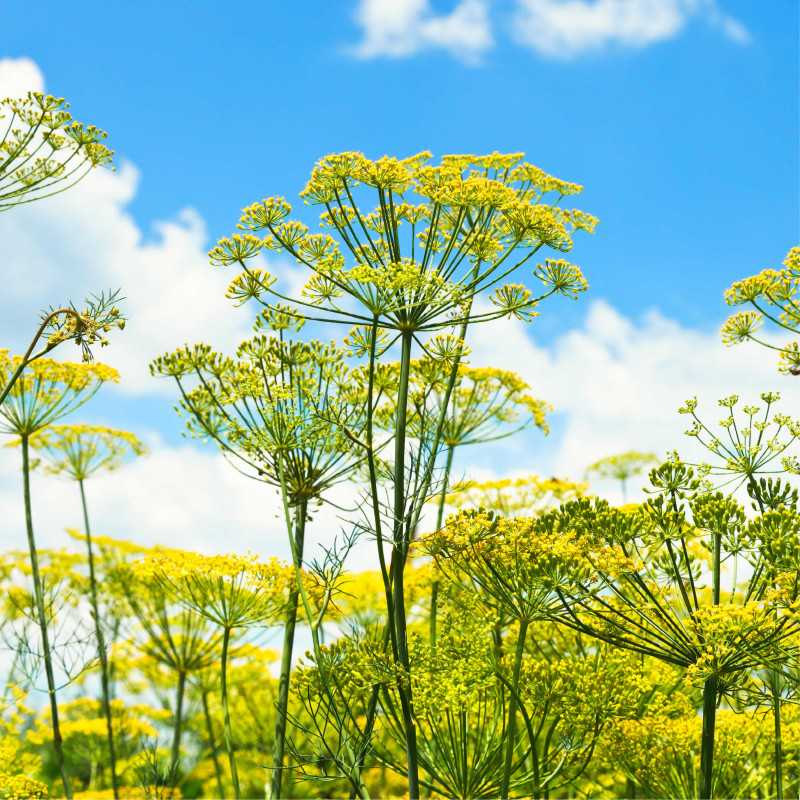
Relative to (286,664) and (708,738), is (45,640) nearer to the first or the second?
(286,664)

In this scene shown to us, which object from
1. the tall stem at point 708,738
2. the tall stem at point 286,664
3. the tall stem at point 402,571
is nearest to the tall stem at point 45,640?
the tall stem at point 286,664

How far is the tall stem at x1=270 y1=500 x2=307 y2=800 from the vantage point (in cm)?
795

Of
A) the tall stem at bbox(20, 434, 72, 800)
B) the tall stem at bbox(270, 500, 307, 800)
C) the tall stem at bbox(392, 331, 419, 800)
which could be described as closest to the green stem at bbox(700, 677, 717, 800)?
the tall stem at bbox(392, 331, 419, 800)

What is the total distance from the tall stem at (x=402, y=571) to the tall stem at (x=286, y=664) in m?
0.97

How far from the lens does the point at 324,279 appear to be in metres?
7.85

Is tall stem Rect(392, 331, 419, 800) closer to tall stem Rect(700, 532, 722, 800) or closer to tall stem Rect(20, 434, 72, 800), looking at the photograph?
tall stem Rect(700, 532, 722, 800)

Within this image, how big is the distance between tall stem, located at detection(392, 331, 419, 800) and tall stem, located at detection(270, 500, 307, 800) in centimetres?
97

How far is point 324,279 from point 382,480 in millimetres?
1851

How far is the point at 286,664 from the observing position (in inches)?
330

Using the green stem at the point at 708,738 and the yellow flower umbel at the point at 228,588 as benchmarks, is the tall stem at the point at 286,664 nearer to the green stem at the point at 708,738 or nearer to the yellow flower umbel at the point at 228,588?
the yellow flower umbel at the point at 228,588

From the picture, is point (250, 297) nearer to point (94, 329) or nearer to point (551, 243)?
point (94, 329)

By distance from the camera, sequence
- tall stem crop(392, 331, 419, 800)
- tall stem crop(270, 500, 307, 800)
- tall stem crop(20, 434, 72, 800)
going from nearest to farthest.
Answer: tall stem crop(392, 331, 419, 800)
tall stem crop(270, 500, 307, 800)
tall stem crop(20, 434, 72, 800)

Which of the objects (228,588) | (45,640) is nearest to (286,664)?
(228,588)

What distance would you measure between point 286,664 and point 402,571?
208cm
